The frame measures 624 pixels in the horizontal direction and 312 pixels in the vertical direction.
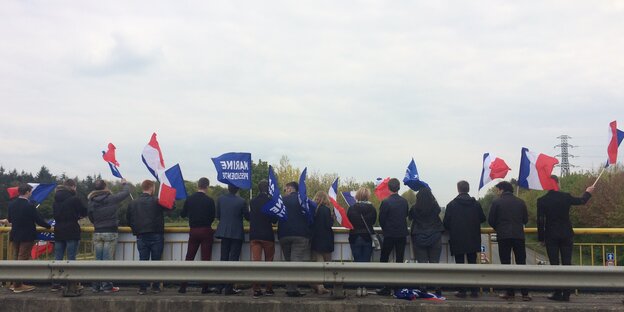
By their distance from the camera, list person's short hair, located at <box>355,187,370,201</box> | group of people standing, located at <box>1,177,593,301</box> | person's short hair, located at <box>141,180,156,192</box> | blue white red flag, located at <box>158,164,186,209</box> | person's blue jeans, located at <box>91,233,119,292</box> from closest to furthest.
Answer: group of people standing, located at <box>1,177,593,301</box>
blue white red flag, located at <box>158,164,186,209</box>
person's blue jeans, located at <box>91,233,119,292</box>
person's short hair, located at <box>141,180,156,192</box>
person's short hair, located at <box>355,187,370,201</box>

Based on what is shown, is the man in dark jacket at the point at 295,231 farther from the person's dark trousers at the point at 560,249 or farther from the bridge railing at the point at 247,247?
the person's dark trousers at the point at 560,249

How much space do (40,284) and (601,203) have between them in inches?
1161

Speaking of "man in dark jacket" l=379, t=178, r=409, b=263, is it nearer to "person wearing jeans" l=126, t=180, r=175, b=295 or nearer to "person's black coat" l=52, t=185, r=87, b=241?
"person wearing jeans" l=126, t=180, r=175, b=295

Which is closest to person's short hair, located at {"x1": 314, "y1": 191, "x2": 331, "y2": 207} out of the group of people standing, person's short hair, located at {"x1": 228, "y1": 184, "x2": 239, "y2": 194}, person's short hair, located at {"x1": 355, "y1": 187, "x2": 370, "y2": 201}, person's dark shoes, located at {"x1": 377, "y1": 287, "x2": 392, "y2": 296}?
the group of people standing

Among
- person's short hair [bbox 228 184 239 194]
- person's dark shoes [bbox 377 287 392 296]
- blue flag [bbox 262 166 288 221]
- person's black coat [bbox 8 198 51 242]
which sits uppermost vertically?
person's short hair [bbox 228 184 239 194]

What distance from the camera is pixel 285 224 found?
27.0 feet

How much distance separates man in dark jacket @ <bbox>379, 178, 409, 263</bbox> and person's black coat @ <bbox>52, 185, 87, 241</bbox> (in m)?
4.66

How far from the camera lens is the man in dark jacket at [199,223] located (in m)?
8.33

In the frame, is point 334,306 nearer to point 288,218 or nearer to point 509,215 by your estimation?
point 288,218

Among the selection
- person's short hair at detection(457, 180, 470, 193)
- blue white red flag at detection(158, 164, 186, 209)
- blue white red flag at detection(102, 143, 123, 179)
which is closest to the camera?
person's short hair at detection(457, 180, 470, 193)

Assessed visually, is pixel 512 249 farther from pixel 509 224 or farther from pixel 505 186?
pixel 505 186

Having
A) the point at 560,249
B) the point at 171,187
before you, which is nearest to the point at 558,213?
the point at 560,249

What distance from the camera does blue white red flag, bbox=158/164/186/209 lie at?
842 centimetres

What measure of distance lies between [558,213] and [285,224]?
3906mm
